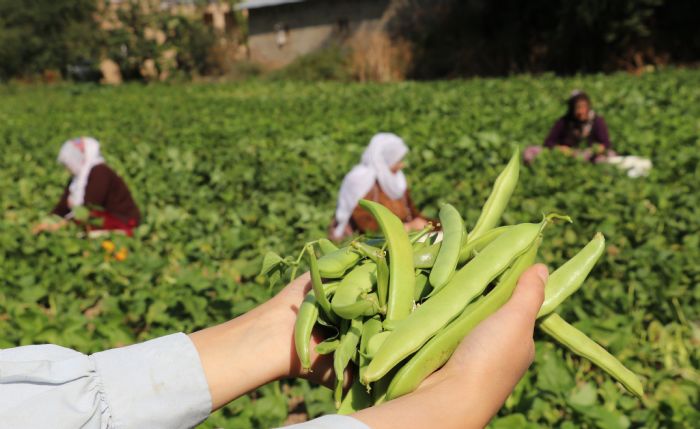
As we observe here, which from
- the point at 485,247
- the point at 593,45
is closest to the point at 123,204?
the point at 485,247

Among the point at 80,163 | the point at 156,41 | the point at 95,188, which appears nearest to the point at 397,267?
the point at 95,188

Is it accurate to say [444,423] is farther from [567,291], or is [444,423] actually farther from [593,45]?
[593,45]

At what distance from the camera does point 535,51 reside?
Answer: 2823cm

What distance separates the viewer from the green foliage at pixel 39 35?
131 ft

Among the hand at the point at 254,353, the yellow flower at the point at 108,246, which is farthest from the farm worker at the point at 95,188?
the hand at the point at 254,353

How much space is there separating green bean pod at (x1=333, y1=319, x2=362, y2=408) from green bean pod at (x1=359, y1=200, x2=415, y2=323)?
0.27 feet

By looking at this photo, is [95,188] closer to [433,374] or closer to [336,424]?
[433,374]

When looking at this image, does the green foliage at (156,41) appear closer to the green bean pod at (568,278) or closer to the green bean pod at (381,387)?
the green bean pod at (568,278)

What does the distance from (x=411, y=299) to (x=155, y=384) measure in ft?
1.99

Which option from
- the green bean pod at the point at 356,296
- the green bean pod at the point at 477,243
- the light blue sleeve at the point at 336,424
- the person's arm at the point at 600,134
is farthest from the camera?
the person's arm at the point at 600,134

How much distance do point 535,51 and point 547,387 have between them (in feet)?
91.3

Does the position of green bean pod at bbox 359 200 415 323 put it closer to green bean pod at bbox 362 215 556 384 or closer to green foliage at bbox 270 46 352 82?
green bean pod at bbox 362 215 556 384

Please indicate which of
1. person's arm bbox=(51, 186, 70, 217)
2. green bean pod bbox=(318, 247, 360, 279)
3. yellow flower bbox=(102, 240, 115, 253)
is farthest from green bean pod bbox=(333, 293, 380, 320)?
person's arm bbox=(51, 186, 70, 217)

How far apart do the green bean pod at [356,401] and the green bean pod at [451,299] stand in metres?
0.17
